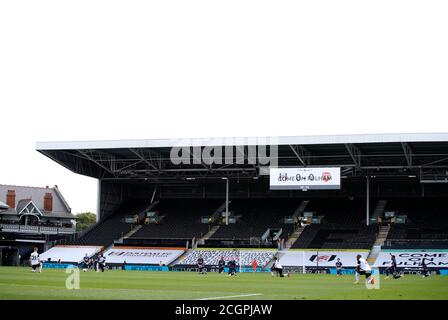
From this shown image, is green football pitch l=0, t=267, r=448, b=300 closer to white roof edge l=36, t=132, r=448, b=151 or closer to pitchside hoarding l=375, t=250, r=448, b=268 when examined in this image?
pitchside hoarding l=375, t=250, r=448, b=268

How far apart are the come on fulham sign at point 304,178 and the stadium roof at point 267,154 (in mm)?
1662

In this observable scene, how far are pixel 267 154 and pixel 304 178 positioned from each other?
166 inches

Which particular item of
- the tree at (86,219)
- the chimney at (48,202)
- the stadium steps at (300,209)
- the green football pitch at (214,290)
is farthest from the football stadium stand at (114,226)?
the tree at (86,219)

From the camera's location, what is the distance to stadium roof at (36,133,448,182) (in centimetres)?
5331

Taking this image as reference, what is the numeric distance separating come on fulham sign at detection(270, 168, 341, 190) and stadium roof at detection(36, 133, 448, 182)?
1662 mm

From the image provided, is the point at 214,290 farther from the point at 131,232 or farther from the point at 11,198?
the point at 11,198

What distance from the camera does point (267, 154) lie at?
58031 mm

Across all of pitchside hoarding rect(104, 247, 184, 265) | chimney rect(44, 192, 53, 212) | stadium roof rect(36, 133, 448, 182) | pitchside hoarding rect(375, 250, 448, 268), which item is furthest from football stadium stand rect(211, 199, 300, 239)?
chimney rect(44, 192, 53, 212)

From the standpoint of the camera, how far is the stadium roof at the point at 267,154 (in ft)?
175

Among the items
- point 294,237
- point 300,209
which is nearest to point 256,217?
point 300,209

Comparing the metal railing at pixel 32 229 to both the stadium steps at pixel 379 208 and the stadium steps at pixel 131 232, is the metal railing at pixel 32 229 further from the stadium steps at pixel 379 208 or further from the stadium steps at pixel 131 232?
the stadium steps at pixel 379 208

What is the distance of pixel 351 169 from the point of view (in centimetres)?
5784

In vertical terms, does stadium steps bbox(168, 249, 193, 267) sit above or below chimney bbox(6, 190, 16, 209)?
below
